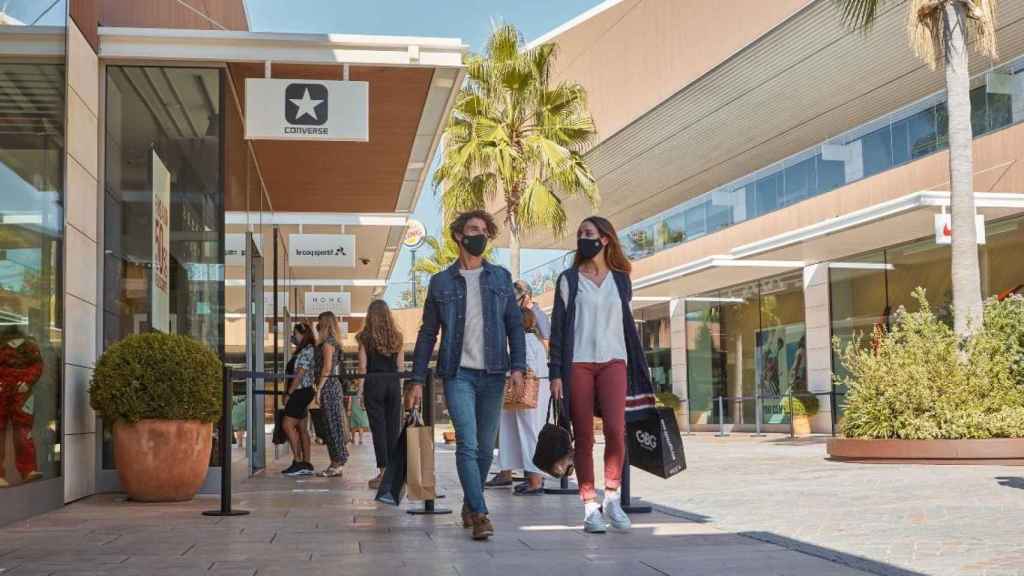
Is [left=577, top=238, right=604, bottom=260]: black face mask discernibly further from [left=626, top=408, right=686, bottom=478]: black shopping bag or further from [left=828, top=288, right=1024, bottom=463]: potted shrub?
[left=828, top=288, right=1024, bottom=463]: potted shrub

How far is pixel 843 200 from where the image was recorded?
932 inches

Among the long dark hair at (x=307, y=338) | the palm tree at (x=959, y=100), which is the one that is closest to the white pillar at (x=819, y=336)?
the palm tree at (x=959, y=100)

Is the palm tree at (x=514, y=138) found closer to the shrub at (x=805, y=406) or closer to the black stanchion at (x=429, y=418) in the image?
the shrub at (x=805, y=406)

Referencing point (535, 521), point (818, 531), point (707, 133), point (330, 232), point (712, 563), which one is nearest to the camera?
point (712, 563)

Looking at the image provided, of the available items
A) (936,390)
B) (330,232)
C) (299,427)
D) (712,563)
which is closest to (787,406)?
(330,232)

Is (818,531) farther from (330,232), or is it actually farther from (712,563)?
(330,232)

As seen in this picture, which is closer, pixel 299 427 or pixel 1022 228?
pixel 299 427

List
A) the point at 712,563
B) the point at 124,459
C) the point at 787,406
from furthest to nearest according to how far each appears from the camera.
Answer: the point at 787,406 → the point at 124,459 → the point at 712,563

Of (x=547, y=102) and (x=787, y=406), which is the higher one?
(x=547, y=102)

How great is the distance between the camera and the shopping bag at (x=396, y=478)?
770 cm

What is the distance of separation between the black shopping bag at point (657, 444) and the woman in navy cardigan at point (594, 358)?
239mm

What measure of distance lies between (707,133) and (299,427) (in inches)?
752

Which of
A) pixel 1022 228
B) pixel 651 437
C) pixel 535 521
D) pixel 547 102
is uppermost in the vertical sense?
pixel 547 102

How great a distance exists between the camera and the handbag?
32.8 ft
